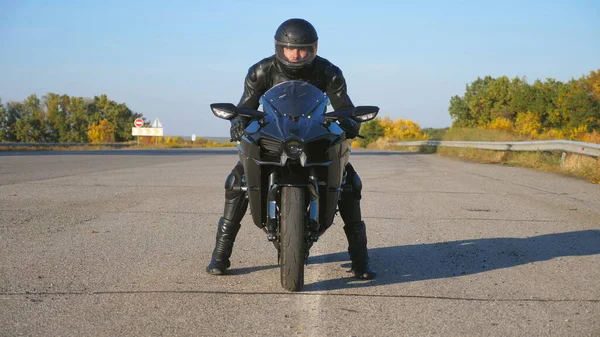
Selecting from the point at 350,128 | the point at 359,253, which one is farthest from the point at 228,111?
the point at 359,253

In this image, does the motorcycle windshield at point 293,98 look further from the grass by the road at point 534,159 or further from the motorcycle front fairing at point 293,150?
the grass by the road at point 534,159

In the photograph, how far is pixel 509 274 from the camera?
20.0 feet

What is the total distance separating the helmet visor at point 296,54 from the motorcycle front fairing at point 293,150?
0.32m

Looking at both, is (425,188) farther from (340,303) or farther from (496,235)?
(340,303)

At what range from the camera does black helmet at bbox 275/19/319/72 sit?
18.4 ft

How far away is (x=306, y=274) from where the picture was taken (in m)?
6.01

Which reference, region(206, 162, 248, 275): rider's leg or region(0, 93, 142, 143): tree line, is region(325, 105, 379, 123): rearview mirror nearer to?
region(206, 162, 248, 275): rider's leg

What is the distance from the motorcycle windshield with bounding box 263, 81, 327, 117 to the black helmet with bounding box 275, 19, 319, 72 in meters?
0.24

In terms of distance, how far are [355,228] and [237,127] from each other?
129cm

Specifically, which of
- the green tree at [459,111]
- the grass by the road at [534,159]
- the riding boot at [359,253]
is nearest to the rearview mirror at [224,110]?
the riding boot at [359,253]

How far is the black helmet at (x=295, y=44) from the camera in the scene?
5.60 metres

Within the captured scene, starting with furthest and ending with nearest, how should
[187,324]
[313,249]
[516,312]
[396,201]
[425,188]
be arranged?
[425,188] < [396,201] < [313,249] < [516,312] < [187,324]

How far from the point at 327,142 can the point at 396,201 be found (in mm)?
6873

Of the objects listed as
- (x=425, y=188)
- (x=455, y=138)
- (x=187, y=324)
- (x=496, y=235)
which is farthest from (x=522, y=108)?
(x=187, y=324)
